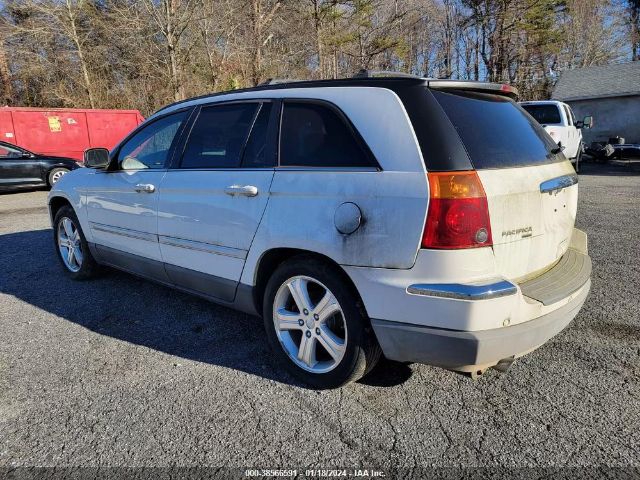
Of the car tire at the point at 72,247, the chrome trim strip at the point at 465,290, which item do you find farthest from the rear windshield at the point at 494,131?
the car tire at the point at 72,247

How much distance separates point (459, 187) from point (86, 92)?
2577cm

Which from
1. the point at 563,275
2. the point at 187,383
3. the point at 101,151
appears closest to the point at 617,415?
the point at 563,275

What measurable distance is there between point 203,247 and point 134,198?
3.35 feet

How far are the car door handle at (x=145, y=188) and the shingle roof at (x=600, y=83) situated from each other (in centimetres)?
2798

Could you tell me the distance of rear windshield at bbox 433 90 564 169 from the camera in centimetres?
238

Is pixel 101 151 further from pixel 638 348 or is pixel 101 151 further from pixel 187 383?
pixel 638 348

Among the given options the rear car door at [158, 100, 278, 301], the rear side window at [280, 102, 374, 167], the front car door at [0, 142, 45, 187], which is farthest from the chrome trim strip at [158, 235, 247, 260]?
the front car door at [0, 142, 45, 187]

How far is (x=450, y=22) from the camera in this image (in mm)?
41062

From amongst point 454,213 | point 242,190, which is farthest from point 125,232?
point 454,213

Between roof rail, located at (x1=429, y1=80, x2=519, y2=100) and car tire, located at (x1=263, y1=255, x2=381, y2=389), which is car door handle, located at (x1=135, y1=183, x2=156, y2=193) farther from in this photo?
roof rail, located at (x1=429, y1=80, x2=519, y2=100)

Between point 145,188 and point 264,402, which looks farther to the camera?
point 145,188

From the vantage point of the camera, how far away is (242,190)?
9.49 feet

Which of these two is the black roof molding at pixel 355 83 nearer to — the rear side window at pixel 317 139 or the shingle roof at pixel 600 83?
the rear side window at pixel 317 139

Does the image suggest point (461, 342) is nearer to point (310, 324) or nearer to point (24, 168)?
point (310, 324)
